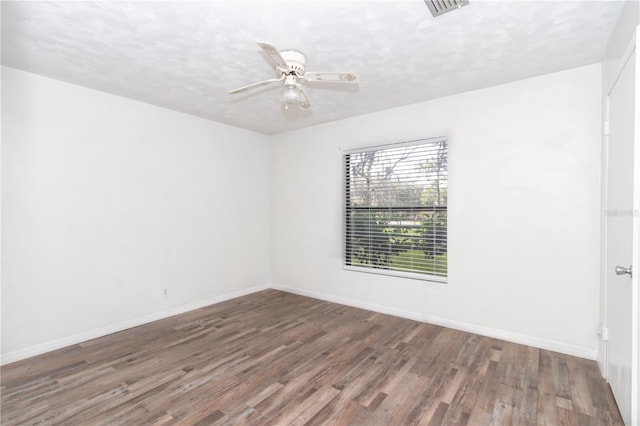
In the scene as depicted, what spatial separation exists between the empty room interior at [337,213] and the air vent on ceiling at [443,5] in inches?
0.8

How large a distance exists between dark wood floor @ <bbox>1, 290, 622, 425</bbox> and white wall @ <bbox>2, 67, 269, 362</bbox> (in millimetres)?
377

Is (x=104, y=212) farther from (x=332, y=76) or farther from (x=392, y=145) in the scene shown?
(x=392, y=145)

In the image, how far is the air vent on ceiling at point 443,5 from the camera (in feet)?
6.52

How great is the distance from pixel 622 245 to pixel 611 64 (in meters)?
1.47

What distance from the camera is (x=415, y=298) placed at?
3.89 meters

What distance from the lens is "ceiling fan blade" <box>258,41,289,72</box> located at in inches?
74.8

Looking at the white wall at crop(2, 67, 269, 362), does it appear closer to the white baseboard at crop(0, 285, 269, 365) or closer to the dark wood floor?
the white baseboard at crop(0, 285, 269, 365)

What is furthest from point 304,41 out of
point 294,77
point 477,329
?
point 477,329

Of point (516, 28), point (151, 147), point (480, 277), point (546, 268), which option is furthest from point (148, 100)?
point (546, 268)

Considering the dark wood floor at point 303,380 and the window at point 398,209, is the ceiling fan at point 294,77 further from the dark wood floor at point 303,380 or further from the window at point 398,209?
the dark wood floor at point 303,380

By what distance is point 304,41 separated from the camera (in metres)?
2.44

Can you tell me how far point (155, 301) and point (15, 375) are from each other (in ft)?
4.67

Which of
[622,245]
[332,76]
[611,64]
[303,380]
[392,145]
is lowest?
[303,380]

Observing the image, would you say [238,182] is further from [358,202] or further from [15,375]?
[15,375]
